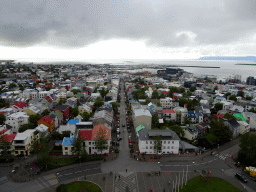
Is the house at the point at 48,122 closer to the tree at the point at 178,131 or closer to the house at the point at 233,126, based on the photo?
the tree at the point at 178,131

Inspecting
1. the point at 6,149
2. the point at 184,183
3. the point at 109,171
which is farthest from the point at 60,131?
the point at 184,183

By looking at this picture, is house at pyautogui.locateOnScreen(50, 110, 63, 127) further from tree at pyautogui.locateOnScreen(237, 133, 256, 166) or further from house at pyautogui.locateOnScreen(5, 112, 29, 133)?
tree at pyautogui.locateOnScreen(237, 133, 256, 166)

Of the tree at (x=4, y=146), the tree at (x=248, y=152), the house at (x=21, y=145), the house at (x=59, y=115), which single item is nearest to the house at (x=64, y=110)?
the house at (x=59, y=115)

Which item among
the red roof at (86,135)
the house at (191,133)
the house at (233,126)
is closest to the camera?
the red roof at (86,135)

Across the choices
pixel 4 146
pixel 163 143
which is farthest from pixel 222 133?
pixel 4 146

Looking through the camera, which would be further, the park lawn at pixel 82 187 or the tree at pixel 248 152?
the tree at pixel 248 152

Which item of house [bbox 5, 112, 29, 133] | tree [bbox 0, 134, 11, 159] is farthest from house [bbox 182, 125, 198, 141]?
house [bbox 5, 112, 29, 133]

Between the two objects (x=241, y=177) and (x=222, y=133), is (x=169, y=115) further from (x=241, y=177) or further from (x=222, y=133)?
(x=241, y=177)
